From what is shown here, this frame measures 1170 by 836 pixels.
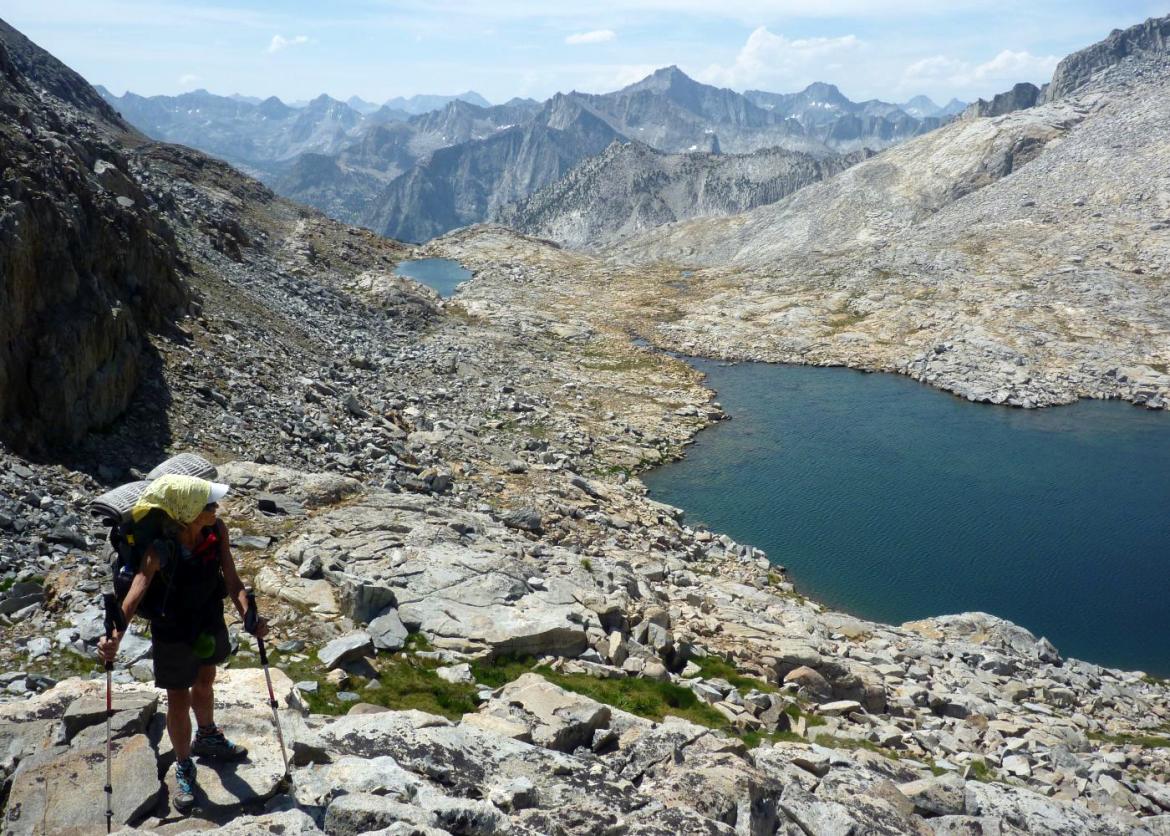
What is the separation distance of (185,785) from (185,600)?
2.03 meters

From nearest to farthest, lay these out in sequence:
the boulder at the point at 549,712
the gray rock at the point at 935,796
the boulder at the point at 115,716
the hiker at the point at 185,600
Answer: the hiker at the point at 185,600 → the boulder at the point at 115,716 → the boulder at the point at 549,712 → the gray rock at the point at 935,796

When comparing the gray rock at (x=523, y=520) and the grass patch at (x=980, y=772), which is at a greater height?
the gray rock at (x=523, y=520)

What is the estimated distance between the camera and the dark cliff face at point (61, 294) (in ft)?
71.8

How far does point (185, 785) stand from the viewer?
332 inches

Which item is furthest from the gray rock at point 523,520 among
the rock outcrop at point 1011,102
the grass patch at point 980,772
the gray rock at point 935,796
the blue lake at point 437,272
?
the rock outcrop at point 1011,102

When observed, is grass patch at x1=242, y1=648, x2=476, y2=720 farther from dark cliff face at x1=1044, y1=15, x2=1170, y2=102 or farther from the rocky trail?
dark cliff face at x1=1044, y1=15, x2=1170, y2=102

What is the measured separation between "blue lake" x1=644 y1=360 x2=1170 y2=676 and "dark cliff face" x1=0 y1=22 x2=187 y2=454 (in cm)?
2849

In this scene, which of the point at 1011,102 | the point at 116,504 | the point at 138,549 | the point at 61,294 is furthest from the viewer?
the point at 1011,102

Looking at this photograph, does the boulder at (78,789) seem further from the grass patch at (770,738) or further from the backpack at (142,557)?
the grass patch at (770,738)

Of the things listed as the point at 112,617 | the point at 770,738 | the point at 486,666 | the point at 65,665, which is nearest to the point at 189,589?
the point at 112,617

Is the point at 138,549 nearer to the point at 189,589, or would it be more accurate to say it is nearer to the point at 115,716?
the point at 189,589

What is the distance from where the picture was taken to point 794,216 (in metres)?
139

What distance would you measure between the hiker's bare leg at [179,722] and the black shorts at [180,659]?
100 millimetres

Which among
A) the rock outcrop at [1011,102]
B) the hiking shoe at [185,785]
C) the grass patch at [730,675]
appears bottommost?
the grass patch at [730,675]
